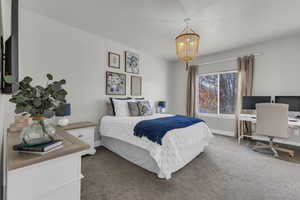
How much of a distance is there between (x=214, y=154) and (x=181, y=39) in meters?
2.38

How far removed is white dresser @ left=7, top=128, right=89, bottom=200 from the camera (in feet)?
2.45

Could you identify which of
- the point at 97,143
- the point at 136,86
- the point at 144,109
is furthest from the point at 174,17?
the point at 97,143

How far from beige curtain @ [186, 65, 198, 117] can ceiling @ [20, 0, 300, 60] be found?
142 cm

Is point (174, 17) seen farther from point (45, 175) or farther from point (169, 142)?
point (45, 175)

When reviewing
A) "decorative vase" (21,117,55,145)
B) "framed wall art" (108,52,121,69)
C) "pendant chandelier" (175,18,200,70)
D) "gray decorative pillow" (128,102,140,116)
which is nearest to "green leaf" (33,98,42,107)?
"decorative vase" (21,117,55,145)

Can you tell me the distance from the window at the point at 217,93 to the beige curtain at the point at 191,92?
268mm

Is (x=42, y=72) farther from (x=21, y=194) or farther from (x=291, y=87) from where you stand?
(x=291, y=87)

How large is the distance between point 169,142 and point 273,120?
2.32 metres

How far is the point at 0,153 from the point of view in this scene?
1177 mm

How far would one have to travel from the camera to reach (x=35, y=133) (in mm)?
956

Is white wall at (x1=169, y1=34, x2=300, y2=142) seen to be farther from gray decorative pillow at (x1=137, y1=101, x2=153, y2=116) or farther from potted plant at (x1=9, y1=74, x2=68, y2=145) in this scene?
potted plant at (x1=9, y1=74, x2=68, y2=145)

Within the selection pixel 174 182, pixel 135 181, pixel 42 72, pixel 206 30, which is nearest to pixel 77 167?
pixel 135 181

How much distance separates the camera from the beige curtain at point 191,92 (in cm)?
475

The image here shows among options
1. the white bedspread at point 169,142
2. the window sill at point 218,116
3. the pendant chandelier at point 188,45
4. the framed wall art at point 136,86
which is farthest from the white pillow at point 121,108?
the window sill at point 218,116
